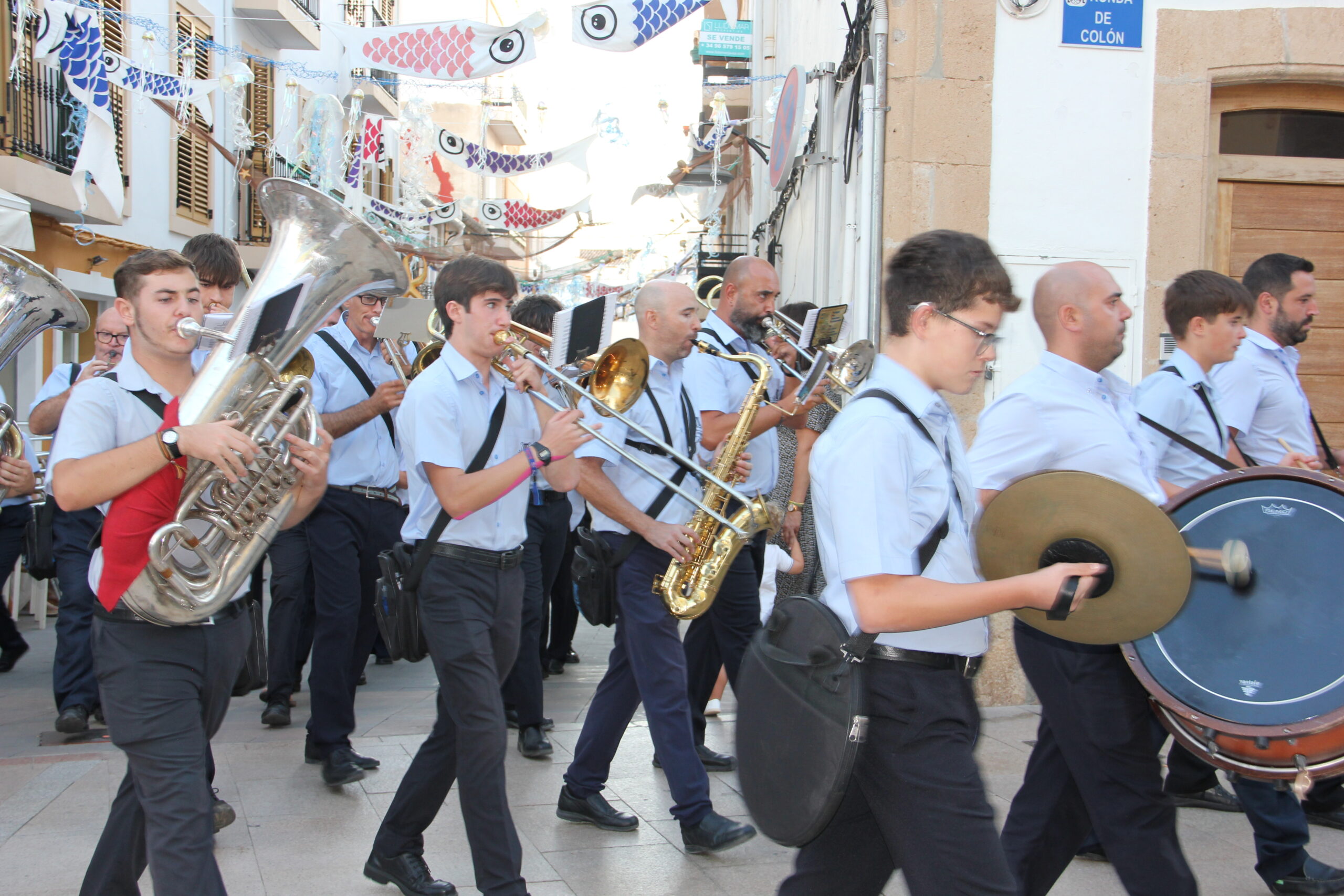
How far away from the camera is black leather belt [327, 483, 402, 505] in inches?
201

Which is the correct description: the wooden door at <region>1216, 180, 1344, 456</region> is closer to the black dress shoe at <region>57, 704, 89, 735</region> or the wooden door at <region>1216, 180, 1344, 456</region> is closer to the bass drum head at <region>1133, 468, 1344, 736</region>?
the bass drum head at <region>1133, 468, 1344, 736</region>

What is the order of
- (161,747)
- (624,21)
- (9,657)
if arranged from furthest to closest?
(624,21) → (9,657) → (161,747)

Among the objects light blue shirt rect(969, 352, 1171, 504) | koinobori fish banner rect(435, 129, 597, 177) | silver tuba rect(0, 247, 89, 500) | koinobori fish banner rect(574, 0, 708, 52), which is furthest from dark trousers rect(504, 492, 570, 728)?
koinobori fish banner rect(435, 129, 597, 177)

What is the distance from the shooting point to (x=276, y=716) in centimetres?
566

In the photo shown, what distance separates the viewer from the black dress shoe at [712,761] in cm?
502

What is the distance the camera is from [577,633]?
9305 mm

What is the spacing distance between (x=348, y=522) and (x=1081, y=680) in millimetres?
3292

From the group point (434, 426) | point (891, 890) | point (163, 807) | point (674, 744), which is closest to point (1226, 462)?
point (891, 890)

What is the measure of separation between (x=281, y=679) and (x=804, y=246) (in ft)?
20.4

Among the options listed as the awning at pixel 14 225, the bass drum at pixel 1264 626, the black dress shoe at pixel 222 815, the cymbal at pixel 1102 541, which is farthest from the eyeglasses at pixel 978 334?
the awning at pixel 14 225

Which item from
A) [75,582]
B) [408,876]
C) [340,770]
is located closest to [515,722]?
[340,770]

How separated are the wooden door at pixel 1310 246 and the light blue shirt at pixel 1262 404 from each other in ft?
6.71

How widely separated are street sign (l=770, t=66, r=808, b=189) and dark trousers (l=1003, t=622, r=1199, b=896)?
17.5ft

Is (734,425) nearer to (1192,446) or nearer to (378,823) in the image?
(1192,446)
